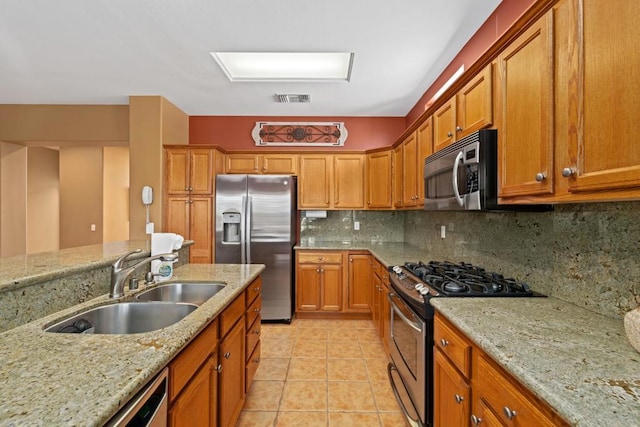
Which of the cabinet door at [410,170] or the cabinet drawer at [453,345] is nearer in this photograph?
the cabinet drawer at [453,345]

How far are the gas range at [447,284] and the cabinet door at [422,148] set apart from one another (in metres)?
0.80

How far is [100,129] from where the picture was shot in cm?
403

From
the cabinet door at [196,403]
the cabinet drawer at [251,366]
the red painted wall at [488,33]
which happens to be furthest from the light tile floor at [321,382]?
the red painted wall at [488,33]

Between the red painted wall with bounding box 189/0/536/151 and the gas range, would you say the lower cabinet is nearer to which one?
the gas range

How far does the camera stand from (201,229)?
3.75 meters

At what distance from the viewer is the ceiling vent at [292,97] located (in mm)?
3546

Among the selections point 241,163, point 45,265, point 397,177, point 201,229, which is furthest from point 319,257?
point 45,265

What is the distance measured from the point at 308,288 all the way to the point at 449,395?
2.52 m

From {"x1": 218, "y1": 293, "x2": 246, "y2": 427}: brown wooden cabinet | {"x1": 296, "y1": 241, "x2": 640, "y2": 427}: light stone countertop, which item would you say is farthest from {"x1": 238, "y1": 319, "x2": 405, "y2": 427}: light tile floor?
{"x1": 296, "y1": 241, "x2": 640, "y2": 427}: light stone countertop

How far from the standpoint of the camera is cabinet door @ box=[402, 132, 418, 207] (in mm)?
2957

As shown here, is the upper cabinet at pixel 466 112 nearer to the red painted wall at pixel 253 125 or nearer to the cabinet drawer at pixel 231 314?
the cabinet drawer at pixel 231 314

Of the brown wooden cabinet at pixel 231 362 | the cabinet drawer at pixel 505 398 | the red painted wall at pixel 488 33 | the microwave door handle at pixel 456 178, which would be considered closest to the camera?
the cabinet drawer at pixel 505 398

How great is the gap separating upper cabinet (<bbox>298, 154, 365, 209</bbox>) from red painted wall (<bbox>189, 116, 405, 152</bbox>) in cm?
36

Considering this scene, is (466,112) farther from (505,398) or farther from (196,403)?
(196,403)
